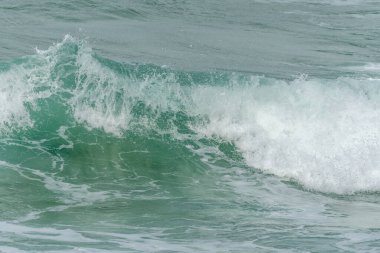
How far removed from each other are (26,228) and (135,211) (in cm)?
207

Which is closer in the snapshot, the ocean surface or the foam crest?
the ocean surface

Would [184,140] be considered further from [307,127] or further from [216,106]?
[307,127]

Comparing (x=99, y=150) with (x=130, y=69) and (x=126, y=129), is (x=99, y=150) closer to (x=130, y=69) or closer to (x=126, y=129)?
(x=126, y=129)

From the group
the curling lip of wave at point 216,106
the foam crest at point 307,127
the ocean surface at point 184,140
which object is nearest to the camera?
the ocean surface at point 184,140

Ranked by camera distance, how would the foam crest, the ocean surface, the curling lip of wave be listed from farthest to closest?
the curling lip of wave
the foam crest
the ocean surface

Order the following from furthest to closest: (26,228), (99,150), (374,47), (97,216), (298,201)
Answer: (374,47) → (99,150) → (298,201) → (97,216) → (26,228)

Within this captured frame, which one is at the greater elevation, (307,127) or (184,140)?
(307,127)

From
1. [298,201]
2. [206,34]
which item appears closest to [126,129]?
[298,201]

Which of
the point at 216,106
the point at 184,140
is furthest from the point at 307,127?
the point at 184,140

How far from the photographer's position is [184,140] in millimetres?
18406

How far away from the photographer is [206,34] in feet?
88.8

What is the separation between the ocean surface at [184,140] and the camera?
12.5 metres

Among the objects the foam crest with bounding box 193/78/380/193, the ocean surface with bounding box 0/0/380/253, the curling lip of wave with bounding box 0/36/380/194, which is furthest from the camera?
the curling lip of wave with bounding box 0/36/380/194

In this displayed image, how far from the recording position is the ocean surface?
12531 mm
